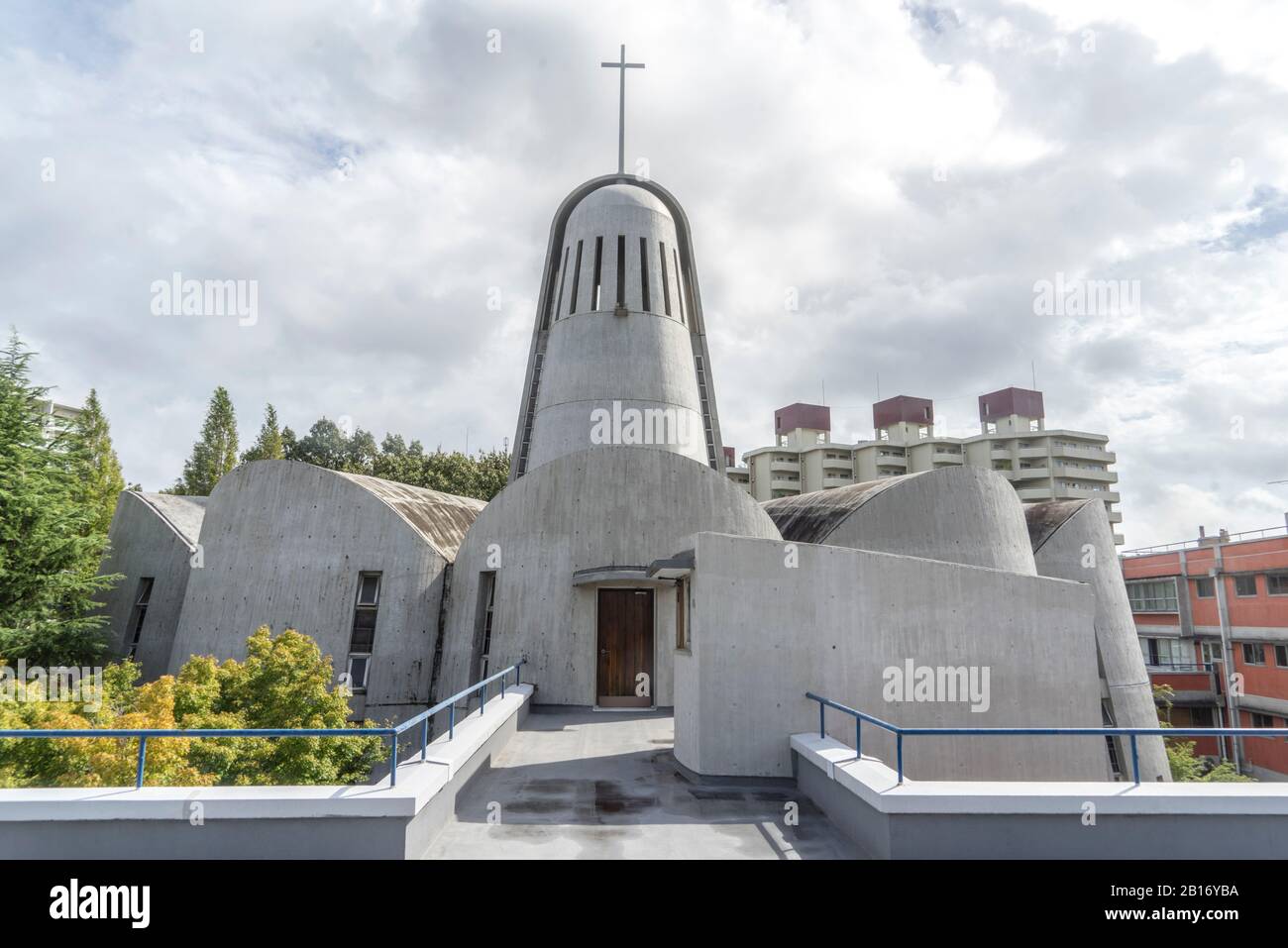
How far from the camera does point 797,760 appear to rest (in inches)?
358

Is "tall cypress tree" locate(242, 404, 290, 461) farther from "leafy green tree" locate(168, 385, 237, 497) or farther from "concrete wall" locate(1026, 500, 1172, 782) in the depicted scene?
"concrete wall" locate(1026, 500, 1172, 782)

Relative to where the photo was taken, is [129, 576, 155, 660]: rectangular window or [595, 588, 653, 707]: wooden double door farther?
[129, 576, 155, 660]: rectangular window

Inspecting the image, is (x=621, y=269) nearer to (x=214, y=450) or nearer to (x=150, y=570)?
(x=150, y=570)

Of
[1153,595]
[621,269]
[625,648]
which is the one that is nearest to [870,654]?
[625,648]

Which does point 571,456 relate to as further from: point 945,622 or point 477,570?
point 945,622

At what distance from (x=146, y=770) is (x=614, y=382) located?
15834mm

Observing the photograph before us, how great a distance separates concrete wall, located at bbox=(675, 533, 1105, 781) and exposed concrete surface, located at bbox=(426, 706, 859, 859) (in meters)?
0.68

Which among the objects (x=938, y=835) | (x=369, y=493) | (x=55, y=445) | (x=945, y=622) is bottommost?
(x=938, y=835)

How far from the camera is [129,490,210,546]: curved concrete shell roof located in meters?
23.8

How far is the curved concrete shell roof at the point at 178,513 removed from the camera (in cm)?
2382

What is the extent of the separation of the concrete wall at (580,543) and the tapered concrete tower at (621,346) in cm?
525

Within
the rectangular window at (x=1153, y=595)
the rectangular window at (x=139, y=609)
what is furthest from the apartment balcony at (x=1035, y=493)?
the rectangular window at (x=139, y=609)

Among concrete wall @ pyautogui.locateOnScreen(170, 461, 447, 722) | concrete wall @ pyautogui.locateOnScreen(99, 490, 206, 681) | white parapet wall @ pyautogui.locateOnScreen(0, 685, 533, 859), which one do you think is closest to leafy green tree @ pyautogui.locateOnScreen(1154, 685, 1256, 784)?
concrete wall @ pyautogui.locateOnScreen(170, 461, 447, 722)

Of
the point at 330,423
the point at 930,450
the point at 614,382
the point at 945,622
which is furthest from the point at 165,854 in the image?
the point at 930,450
